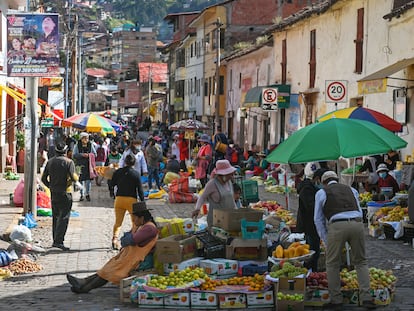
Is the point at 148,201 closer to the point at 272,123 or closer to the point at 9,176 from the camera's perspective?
the point at 9,176

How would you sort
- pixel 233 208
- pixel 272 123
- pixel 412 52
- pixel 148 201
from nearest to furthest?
pixel 233 208, pixel 412 52, pixel 148 201, pixel 272 123

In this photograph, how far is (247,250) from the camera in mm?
10570

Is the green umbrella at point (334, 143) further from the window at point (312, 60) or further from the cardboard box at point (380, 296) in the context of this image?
the window at point (312, 60)

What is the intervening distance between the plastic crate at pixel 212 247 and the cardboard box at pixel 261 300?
126cm

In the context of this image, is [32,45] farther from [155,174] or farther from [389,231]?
[155,174]

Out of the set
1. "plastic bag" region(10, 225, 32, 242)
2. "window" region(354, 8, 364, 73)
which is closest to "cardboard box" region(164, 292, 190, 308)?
"plastic bag" region(10, 225, 32, 242)

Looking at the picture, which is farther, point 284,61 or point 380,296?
point 284,61

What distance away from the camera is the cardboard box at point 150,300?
954 cm

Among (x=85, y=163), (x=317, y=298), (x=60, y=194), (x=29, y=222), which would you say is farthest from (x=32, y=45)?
(x=317, y=298)

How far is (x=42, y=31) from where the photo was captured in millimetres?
15852

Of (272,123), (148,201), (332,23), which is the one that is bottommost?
(148,201)

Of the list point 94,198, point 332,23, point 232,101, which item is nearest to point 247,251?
point 94,198

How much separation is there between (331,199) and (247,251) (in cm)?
168

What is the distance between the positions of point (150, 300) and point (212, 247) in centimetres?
140
